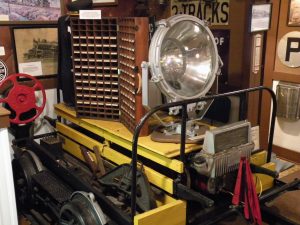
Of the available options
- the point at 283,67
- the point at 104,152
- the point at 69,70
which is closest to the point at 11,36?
the point at 69,70

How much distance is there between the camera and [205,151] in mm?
1941

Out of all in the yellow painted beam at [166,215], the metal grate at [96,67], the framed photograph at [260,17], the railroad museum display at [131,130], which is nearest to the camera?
the yellow painted beam at [166,215]

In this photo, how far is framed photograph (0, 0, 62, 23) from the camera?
290 centimetres

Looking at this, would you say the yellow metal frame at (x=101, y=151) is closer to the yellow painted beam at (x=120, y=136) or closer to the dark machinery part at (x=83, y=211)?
the yellow painted beam at (x=120, y=136)

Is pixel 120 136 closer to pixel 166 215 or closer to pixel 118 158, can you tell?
pixel 118 158

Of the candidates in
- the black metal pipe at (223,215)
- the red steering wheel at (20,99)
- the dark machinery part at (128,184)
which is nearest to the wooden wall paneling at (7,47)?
the red steering wheel at (20,99)

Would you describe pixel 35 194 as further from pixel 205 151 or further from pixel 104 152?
pixel 205 151

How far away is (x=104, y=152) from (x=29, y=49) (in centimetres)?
128

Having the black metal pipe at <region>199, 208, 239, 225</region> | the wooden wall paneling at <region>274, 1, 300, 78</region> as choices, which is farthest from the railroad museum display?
the wooden wall paneling at <region>274, 1, 300, 78</region>

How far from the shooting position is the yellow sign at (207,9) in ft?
13.2

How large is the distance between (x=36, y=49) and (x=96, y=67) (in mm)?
866

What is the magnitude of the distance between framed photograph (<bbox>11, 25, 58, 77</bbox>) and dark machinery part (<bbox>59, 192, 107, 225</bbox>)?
1.54 meters

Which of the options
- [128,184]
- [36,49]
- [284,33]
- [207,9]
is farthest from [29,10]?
[284,33]

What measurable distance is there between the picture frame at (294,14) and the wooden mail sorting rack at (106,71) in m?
2.23
